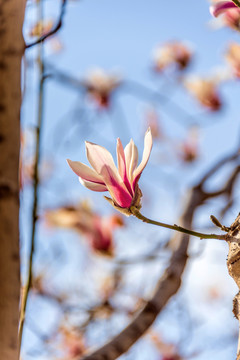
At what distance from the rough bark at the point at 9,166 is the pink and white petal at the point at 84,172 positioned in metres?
0.10

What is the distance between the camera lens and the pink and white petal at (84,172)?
572 mm

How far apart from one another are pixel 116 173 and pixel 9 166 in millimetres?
155

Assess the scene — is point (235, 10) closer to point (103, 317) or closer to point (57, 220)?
point (57, 220)

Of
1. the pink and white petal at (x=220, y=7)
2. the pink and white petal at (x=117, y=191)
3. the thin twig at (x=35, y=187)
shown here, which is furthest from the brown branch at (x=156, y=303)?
the pink and white petal at (x=220, y=7)

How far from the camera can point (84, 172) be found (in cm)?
58

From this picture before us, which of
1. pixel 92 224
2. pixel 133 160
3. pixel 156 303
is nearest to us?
pixel 133 160

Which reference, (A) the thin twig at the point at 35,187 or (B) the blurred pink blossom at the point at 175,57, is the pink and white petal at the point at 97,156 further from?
(B) the blurred pink blossom at the point at 175,57

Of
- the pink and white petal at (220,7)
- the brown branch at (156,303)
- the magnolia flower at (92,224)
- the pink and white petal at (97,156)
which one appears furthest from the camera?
the magnolia flower at (92,224)

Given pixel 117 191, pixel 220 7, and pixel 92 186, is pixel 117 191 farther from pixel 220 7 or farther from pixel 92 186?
pixel 220 7

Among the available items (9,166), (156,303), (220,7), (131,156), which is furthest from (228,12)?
(156,303)

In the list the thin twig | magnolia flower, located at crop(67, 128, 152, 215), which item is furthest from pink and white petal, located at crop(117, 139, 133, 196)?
the thin twig

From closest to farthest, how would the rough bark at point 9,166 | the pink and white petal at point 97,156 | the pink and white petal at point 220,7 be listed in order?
the rough bark at point 9,166
the pink and white petal at point 97,156
the pink and white petal at point 220,7

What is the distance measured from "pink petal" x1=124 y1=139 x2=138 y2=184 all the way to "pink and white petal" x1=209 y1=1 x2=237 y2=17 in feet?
0.95

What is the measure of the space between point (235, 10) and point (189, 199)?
0.74 metres
